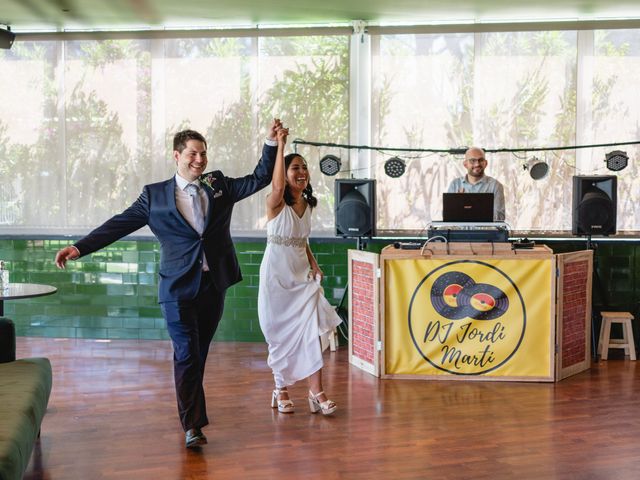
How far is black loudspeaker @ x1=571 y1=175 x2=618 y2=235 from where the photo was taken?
7121 millimetres

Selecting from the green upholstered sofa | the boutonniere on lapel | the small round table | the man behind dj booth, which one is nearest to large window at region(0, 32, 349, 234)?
the man behind dj booth

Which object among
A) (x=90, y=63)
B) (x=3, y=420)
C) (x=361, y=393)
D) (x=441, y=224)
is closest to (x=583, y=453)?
(x=361, y=393)

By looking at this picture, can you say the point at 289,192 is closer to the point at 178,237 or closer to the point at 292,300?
the point at 292,300

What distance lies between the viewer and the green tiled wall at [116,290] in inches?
316

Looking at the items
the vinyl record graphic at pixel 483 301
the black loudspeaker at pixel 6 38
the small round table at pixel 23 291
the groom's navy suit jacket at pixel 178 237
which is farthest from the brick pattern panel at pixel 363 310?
the black loudspeaker at pixel 6 38

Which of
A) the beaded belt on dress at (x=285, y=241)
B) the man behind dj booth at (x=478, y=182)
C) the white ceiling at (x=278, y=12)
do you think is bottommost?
the beaded belt on dress at (x=285, y=241)

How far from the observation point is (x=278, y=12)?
24.8 feet

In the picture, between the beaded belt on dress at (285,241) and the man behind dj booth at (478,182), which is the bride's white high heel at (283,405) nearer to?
the beaded belt on dress at (285,241)

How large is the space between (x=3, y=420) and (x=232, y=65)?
503 cm

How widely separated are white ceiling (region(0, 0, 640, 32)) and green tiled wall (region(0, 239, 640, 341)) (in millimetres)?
2056

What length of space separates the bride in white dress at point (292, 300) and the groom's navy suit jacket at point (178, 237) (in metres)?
0.60

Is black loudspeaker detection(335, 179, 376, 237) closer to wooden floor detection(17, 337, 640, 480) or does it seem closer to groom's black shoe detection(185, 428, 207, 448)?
wooden floor detection(17, 337, 640, 480)

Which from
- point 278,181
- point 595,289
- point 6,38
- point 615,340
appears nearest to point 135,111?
point 6,38

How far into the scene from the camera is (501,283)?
6.15 m
